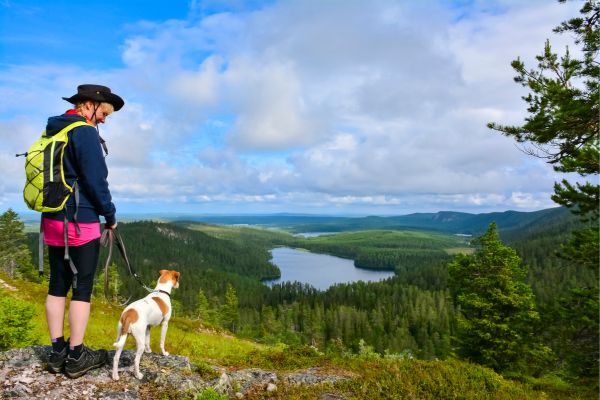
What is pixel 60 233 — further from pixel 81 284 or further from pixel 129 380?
pixel 129 380

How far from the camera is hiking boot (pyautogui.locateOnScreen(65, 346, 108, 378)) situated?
6262mm

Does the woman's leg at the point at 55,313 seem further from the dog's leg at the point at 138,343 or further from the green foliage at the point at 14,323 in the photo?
the green foliage at the point at 14,323

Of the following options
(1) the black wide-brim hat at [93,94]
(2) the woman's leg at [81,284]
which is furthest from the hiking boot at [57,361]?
(1) the black wide-brim hat at [93,94]

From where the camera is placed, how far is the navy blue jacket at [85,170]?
5852 millimetres

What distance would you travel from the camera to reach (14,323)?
29.1 ft

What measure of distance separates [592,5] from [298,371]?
48.9ft

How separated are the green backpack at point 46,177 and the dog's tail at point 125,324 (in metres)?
2.20

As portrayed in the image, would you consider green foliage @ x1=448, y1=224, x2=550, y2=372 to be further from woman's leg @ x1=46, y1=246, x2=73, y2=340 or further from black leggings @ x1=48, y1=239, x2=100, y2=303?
woman's leg @ x1=46, y1=246, x2=73, y2=340

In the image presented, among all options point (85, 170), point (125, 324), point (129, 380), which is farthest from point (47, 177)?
point (129, 380)

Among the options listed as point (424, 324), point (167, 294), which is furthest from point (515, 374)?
point (424, 324)

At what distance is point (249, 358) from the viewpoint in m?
9.94

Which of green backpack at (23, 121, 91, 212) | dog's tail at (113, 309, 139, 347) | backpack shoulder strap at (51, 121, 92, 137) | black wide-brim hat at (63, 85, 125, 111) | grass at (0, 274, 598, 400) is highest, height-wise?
black wide-brim hat at (63, 85, 125, 111)

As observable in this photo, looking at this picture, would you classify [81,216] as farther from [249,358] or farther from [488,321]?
[488,321]

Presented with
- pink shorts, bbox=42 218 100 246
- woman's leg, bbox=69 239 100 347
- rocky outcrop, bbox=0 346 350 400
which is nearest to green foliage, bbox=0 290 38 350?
rocky outcrop, bbox=0 346 350 400
